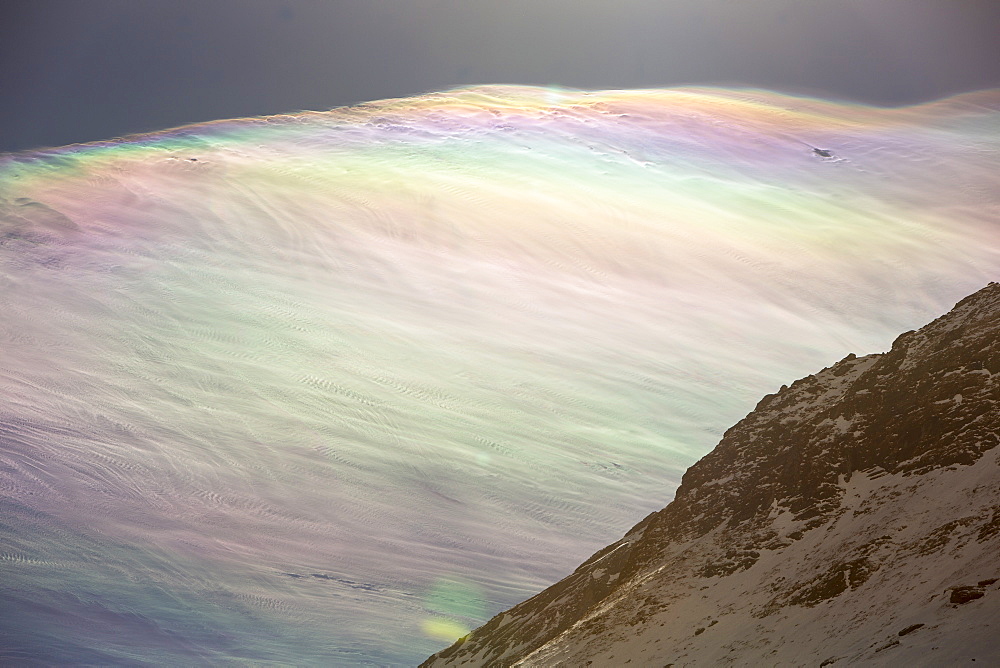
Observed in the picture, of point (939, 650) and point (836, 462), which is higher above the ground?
point (836, 462)

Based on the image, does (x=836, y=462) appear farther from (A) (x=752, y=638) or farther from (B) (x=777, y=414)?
(A) (x=752, y=638)

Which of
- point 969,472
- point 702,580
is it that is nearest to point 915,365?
point 969,472

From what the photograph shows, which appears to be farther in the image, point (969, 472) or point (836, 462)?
point (836, 462)

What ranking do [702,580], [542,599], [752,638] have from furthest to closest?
[542,599] < [702,580] < [752,638]

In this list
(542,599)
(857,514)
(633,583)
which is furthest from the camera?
(542,599)

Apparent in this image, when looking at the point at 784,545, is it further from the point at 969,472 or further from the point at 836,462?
the point at 969,472

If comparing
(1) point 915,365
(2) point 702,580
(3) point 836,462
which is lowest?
(2) point 702,580
